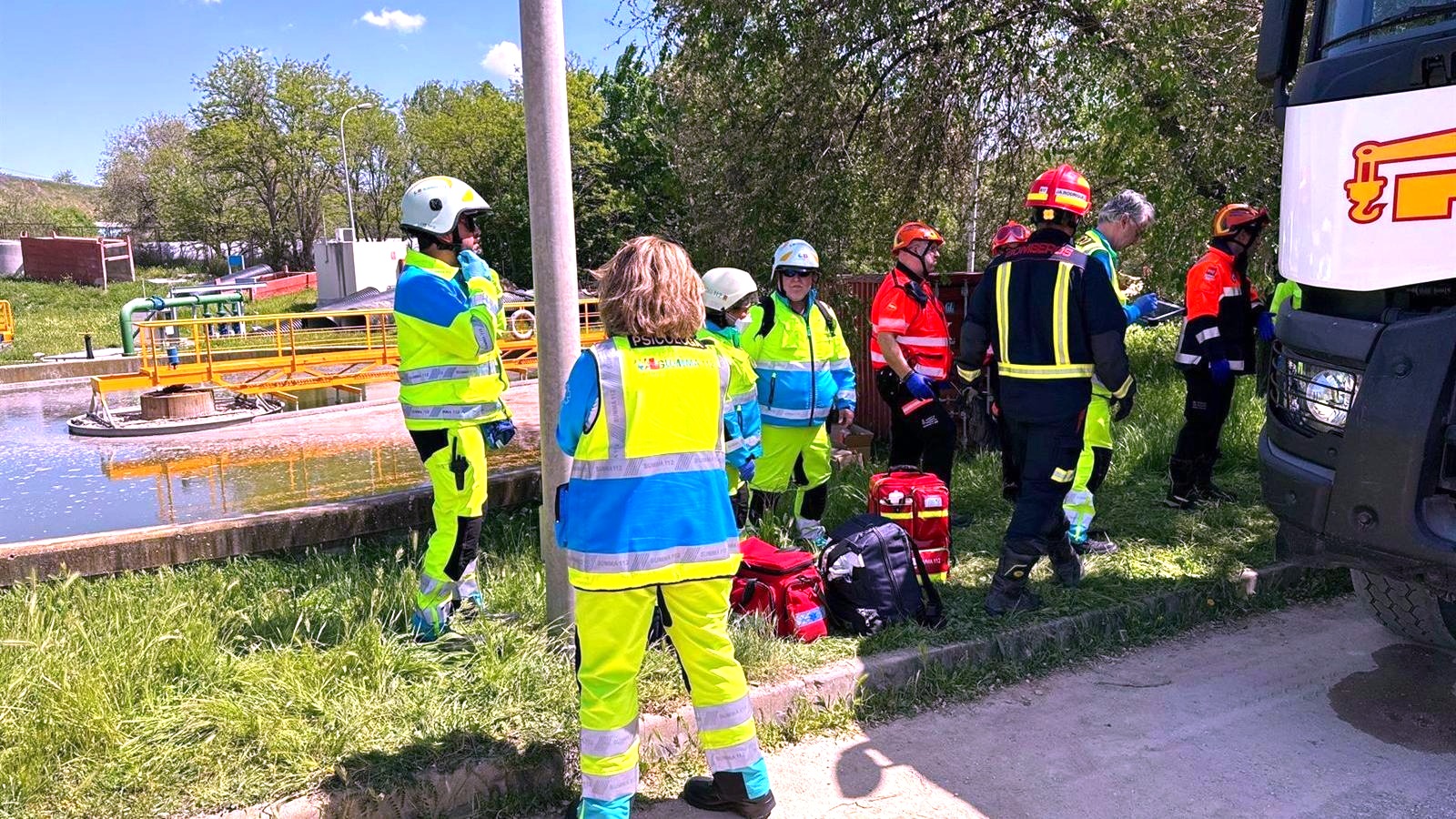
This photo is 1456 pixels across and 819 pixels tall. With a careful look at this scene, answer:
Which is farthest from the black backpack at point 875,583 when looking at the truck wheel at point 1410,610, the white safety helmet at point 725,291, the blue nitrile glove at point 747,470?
the truck wheel at point 1410,610

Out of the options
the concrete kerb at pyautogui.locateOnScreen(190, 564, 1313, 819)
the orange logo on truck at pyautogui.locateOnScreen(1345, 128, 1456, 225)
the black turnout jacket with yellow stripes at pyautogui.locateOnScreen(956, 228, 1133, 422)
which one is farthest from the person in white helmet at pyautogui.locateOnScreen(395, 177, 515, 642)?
the orange logo on truck at pyautogui.locateOnScreen(1345, 128, 1456, 225)

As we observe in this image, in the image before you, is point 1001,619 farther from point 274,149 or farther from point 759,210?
point 274,149

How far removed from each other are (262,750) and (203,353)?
1381cm

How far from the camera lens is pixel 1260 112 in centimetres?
704

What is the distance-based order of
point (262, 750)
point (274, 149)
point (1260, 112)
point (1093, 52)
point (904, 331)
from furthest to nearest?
point (274, 149), point (1093, 52), point (1260, 112), point (904, 331), point (262, 750)

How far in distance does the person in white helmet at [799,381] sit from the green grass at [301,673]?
989mm

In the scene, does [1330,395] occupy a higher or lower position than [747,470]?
higher

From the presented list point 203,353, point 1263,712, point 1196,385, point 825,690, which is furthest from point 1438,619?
point 203,353

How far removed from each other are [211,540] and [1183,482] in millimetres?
5948

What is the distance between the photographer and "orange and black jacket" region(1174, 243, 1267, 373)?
243 inches

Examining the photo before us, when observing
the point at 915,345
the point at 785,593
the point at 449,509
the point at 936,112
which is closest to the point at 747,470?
the point at 785,593

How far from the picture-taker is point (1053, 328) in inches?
177

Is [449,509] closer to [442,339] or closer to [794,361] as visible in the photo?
[442,339]

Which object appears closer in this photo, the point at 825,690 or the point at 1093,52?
the point at 825,690
